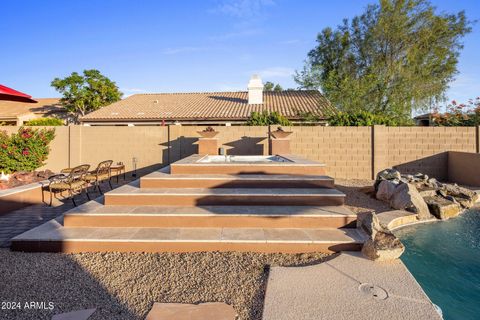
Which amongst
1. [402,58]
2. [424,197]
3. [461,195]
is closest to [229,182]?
[424,197]

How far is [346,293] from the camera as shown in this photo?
8.98 feet

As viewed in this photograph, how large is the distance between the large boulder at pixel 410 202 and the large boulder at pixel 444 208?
26 cm

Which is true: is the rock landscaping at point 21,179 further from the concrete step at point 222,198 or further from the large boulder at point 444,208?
the large boulder at point 444,208

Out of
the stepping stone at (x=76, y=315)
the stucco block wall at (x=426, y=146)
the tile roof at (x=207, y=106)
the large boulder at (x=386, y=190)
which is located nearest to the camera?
the stepping stone at (x=76, y=315)

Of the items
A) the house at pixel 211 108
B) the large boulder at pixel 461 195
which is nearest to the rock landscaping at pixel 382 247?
the large boulder at pixel 461 195

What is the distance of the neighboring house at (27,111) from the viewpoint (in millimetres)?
22125

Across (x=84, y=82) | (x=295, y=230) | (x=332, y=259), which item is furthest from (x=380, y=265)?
(x=84, y=82)

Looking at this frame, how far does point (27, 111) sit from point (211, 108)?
18.7m

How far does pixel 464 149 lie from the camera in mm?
10062

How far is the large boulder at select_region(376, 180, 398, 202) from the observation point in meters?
6.77

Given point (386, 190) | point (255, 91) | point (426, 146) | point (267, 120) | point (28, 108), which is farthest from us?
point (28, 108)

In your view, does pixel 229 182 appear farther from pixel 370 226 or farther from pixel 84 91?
pixel 84 91

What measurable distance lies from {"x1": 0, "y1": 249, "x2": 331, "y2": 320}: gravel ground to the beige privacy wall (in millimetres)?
7176

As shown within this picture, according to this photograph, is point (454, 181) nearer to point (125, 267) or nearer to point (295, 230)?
point (295, 230)
